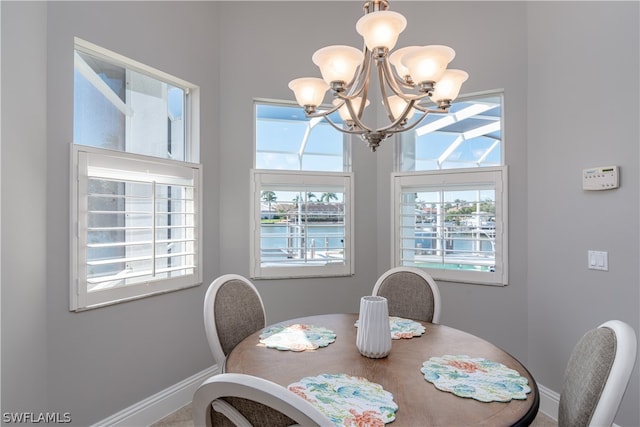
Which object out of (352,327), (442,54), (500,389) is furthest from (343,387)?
(442,54)

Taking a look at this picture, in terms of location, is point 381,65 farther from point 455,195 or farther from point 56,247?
point 56,247

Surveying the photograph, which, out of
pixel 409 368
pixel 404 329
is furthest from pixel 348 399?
pixel 404 329

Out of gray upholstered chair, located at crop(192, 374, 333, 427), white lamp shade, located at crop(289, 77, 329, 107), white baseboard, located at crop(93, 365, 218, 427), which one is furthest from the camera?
white baseboard, located at crop(93, 365, 218, 427)

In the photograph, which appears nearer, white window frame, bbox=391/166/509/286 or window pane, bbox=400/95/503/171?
white window frame, bbox=391/166/509/286

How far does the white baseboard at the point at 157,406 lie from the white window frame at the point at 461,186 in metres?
1.88

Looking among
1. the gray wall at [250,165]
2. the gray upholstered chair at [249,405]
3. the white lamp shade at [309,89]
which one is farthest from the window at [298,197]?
the gray upholstered chair at [249,405]

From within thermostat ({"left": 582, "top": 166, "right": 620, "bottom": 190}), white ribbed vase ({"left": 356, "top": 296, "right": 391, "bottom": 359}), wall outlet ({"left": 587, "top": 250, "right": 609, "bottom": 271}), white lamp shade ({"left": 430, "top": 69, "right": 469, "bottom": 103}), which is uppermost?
white lamp shade ({"left": 430, "top": 69, "right": 469, "bottom": 103})

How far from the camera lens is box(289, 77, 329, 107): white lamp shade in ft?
5.69

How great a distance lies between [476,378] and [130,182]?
2.17 meters

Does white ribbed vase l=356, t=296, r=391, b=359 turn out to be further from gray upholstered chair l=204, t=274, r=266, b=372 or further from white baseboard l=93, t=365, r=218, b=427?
white baseboard l=93, t=365, r=218, b=427

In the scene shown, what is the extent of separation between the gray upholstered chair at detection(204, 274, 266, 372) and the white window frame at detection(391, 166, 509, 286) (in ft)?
4.72

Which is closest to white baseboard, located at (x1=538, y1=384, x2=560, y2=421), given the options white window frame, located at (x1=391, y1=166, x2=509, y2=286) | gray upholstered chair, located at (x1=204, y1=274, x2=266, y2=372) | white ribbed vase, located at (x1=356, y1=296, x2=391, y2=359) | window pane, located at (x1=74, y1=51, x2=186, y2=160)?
white window frame, located at (x1=391, y1=166, x2=509, y2=286)

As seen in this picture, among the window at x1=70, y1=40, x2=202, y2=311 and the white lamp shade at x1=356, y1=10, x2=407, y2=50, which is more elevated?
the white lamp shade at x1=356, y1=10, x2=407, y2=50

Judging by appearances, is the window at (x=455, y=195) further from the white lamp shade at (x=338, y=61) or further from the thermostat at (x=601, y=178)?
the white lamp shade at (x=338, y=61)
